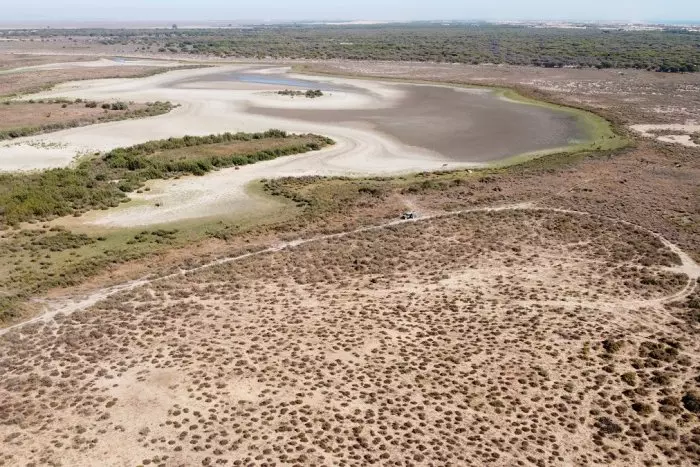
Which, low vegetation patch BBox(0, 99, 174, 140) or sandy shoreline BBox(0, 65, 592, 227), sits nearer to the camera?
sandy shoreline BBox(0, 65, 592, 227)

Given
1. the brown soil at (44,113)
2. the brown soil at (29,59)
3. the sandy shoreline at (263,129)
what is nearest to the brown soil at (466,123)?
the sandy shoreline at (263,129)

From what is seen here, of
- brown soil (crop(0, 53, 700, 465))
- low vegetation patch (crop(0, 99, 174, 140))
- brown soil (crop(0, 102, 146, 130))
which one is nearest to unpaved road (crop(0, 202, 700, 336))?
brown soil (crop(0, 53, 700, 465))

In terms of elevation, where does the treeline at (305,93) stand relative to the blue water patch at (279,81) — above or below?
below

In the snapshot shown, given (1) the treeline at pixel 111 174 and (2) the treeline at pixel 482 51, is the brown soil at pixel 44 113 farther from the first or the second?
(2) the treeline at pixel 482 51

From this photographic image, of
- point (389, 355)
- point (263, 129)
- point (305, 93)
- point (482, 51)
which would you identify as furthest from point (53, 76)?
point (389, 355)

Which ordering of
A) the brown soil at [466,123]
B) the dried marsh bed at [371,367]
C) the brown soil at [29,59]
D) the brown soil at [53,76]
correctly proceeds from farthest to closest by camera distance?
the brown soil at [29,59], the brown soil at [53,76], the brown soil at [466,123], the dried marsh bed at [371,367]

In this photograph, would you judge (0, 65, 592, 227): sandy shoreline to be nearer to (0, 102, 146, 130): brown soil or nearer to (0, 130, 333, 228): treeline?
Result: (0, 130, 333, 228): treeline

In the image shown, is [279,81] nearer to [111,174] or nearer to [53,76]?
[53,76]
